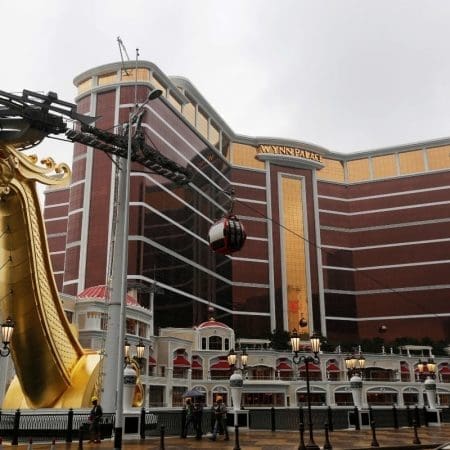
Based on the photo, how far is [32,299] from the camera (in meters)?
18.7

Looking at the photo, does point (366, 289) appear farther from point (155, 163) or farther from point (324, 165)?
point (155, 163)

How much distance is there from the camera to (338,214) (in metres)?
109

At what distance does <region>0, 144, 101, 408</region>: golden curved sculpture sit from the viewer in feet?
59.2

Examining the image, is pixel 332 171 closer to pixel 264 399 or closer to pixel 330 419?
pixel 264 399

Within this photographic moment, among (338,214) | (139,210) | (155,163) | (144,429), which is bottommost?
(144,429)

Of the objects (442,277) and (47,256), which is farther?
(442,277)

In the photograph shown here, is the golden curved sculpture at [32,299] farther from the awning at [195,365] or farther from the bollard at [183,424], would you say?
the awning at [195,365]

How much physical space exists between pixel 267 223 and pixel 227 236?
85574 mm

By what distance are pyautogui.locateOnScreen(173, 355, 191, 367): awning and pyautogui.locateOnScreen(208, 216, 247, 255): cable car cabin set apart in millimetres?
49060

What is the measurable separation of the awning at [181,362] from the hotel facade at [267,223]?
855cm

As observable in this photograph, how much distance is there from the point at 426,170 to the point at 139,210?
57.8 meters

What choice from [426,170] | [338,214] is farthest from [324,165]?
[426,170]

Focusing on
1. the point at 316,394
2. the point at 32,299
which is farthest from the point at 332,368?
the point at 32,299

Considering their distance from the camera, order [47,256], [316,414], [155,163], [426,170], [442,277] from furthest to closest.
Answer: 1. [426,170]
2. [442,277]
3. [316,414]
4. [155,163]
5. [47,256]
